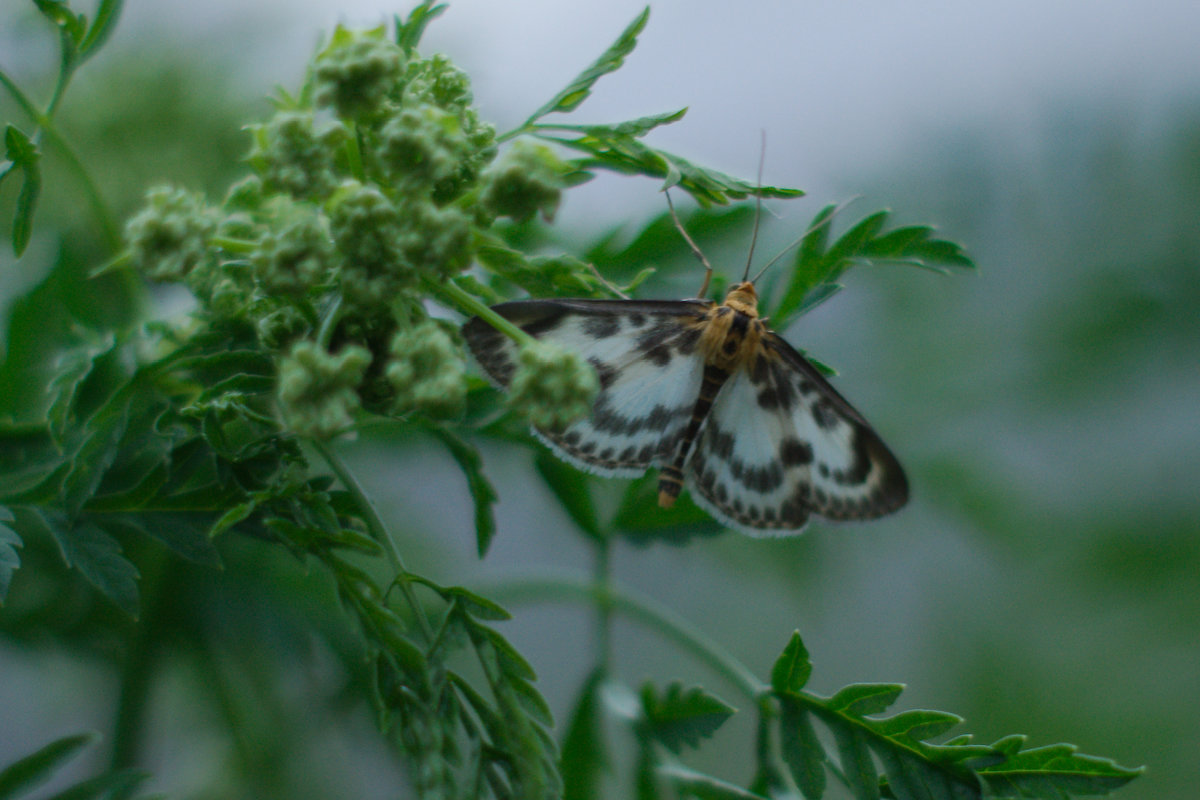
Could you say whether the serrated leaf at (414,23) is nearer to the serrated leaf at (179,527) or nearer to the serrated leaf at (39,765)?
the serrated leaf at (179,527)

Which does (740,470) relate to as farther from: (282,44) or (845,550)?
(282,44)

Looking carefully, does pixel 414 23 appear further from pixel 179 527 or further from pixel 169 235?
pixel 179 527

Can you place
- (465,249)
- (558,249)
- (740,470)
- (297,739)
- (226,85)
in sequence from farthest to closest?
(226,85)
(297,739)
(558,249)
(740,470)
(465,249)

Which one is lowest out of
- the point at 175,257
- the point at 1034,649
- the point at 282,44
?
the point at 175,257

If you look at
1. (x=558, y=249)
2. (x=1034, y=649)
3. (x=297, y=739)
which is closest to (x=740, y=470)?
(x=558, y=249)

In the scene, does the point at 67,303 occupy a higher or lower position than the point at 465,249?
lower

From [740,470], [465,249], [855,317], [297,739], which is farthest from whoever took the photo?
[855,317]

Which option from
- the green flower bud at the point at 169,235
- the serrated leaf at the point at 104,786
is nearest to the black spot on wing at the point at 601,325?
the green flower bud at the point at 169,235
